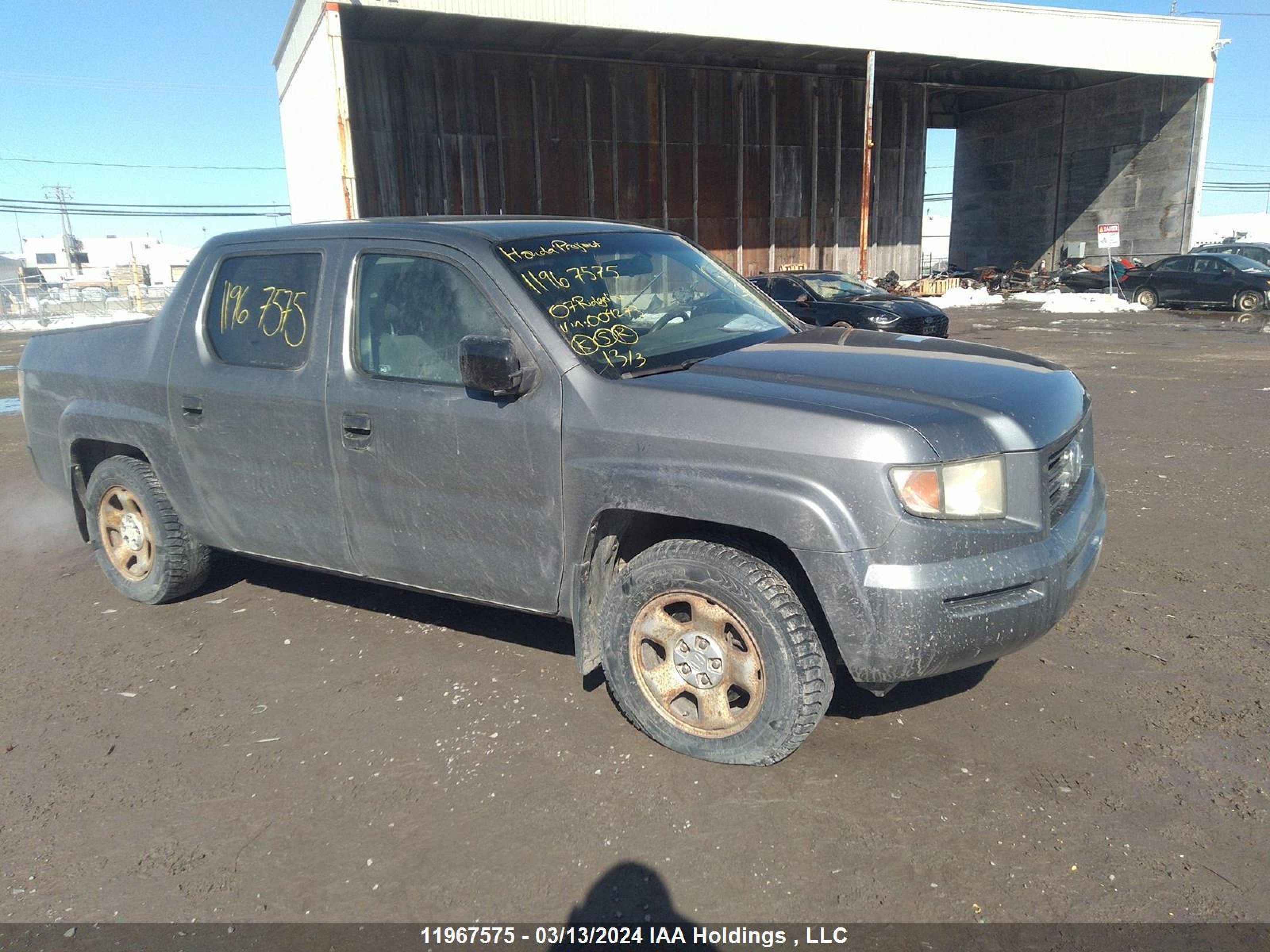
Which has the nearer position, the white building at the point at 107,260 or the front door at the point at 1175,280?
the front door at the point at 1175,280

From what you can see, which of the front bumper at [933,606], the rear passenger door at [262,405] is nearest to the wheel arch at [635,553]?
the front bumper at [933,606]

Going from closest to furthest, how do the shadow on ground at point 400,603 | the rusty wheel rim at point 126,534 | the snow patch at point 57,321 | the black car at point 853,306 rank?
the shadow on ground at point 400,603 → the rusty wheel rim at point 126,534 → the black car at point 853,306 → the snow patch at point 57,321

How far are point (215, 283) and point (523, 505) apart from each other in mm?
2039

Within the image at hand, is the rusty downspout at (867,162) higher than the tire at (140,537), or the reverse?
the rusty downspout at (867,162)

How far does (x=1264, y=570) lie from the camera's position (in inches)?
194

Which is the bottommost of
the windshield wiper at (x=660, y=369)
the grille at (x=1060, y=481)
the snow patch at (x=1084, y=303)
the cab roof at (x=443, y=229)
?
the snow patch at (x=1084, y=303)

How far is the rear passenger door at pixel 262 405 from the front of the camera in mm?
3832

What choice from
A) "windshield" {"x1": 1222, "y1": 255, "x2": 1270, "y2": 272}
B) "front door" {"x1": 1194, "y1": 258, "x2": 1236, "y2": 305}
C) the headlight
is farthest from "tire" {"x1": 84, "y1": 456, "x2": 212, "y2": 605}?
"windshield" {"x1": 1222, "y1": 255, "x2": 1270, "y2": 272}

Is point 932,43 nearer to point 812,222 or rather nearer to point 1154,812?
point 812,222

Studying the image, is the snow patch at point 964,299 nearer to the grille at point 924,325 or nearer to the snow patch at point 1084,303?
the snow patch at point 1084,303

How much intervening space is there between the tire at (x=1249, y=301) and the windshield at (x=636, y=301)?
23413mm

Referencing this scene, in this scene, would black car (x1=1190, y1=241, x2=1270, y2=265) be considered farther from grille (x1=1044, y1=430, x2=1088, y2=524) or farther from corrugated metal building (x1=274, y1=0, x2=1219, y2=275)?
grille (x1=1044, y1=430, x2=1088, y2=524)

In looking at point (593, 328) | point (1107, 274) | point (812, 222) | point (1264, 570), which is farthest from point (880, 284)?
point (593, 328)

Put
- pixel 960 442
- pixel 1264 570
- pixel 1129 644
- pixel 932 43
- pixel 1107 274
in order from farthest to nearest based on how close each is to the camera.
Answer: pixel 1107 274, pixel 932 43, pixel 1264 570, pixel 1129 644, pixel 960 442
